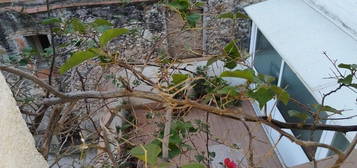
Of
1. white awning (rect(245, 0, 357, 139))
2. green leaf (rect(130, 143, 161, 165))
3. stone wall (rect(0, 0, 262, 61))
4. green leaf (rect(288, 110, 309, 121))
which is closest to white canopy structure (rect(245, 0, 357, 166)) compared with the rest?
white awning (rect(245, 0, 357, 139))

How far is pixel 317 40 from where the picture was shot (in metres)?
3.90

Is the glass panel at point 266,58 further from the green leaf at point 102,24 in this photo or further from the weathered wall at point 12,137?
the weathered wall at point 12,137

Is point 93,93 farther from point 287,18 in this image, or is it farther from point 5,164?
point 287,18

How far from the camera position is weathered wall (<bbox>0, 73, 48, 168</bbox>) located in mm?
615

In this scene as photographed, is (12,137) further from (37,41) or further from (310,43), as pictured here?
(37,41)

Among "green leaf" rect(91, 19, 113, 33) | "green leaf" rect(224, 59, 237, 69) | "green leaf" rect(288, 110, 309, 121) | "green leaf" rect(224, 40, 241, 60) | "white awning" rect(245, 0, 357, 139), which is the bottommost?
"white awning" rect(245, 0, 357, 139)

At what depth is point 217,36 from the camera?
20.7 ft

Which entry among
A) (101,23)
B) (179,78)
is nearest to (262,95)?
(179,78)

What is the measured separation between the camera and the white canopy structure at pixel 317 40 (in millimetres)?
3293

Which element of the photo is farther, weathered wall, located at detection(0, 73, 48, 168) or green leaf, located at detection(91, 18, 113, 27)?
green leaf, located at detection(91, 18, 113, 27)

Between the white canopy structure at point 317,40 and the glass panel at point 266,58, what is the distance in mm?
356

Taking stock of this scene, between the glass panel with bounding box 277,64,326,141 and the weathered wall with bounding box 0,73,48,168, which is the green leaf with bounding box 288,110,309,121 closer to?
the weathered wall with bounding box 0,73,48,168

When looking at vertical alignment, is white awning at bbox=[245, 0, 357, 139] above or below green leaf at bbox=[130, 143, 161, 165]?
below

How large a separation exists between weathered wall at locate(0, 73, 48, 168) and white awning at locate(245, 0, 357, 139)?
280 cm
